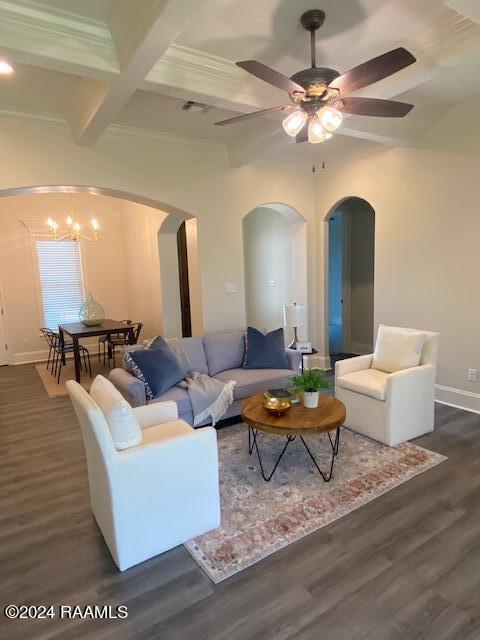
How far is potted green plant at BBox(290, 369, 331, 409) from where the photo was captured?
2.86 meters

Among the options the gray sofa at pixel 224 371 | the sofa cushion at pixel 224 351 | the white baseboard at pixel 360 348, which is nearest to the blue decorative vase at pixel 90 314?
the gray sofa at pixel 224 371

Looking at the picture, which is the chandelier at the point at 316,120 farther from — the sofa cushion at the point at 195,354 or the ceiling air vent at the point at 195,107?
the sofa cushion at the point at 195,354

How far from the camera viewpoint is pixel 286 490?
8.75 feet

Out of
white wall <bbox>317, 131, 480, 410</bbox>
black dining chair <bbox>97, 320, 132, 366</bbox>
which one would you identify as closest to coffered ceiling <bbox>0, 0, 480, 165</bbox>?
white wall <bbox>317, 131, 480, 410</bbox>

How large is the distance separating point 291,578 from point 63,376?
16.8 feet

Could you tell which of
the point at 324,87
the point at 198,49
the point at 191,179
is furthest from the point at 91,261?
the point at 324,87

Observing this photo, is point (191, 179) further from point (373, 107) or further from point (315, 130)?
point (373, 107)

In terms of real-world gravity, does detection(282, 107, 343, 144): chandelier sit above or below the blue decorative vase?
above

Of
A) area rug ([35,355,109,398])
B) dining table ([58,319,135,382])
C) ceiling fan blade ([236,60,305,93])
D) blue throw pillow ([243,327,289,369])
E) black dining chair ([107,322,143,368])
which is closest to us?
ceiling fan blade ([236,60,305,93])

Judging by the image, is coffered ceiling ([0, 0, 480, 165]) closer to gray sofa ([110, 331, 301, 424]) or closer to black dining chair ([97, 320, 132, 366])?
gray sofa ([110, 331, 301, 424])

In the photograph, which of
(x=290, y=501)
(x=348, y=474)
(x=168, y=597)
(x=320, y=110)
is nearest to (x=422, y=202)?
(x=320, y=110)

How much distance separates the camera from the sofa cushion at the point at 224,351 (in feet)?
13.8

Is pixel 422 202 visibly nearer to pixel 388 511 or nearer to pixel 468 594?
pixel 388 511

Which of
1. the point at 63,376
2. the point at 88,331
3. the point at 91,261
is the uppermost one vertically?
the point at 91,261
